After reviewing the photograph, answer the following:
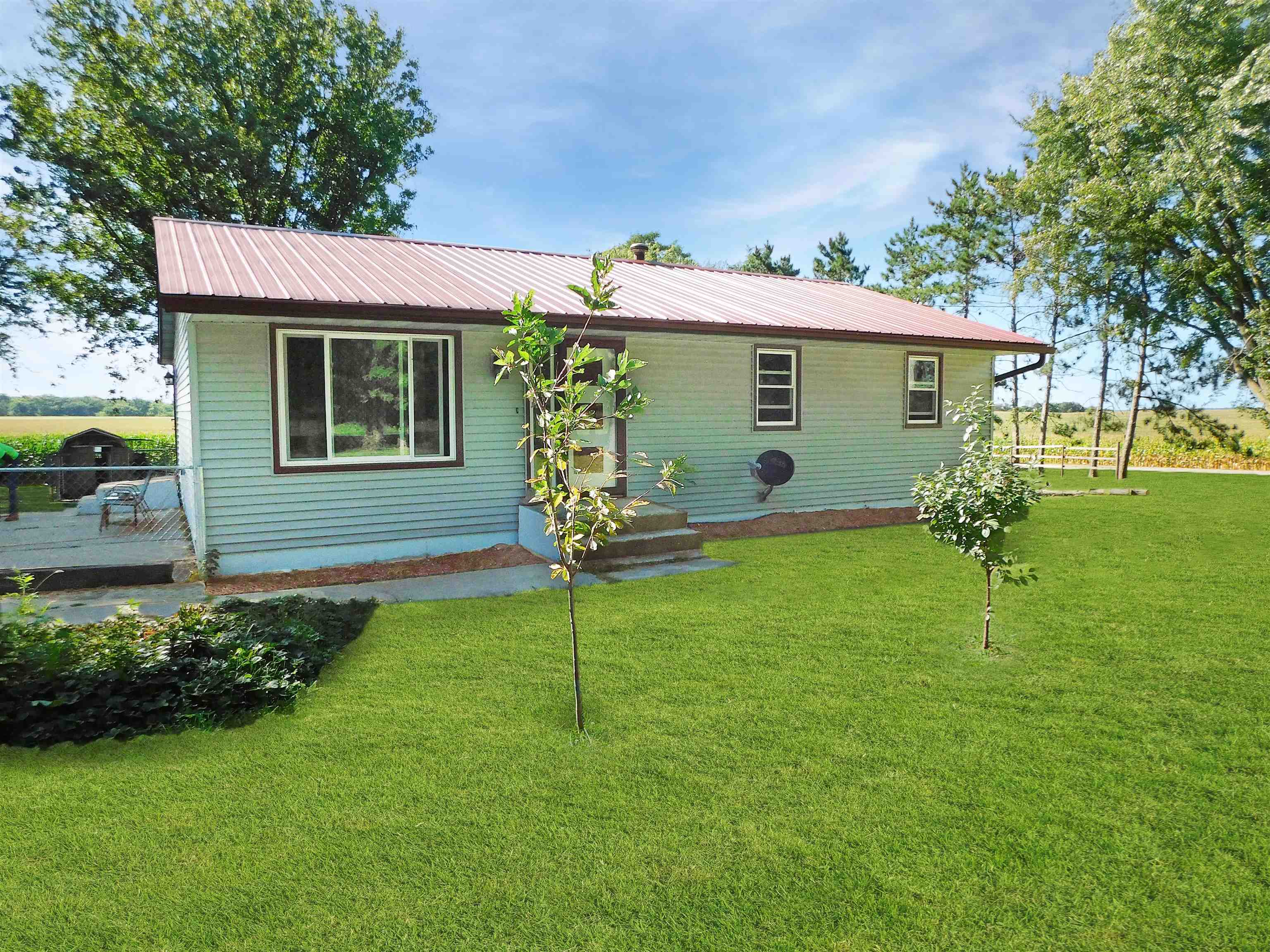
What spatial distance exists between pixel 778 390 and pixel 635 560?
4062 millimetres

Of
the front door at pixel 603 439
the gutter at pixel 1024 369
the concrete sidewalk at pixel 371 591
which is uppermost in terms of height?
the gutter at pixel 1024 369

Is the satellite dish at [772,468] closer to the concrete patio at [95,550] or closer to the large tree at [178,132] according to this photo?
the concrete patio at [95,550]

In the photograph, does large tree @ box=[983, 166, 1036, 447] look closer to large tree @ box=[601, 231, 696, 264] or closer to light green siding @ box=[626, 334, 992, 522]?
large tree @ box=[601, 231, 696, 264]

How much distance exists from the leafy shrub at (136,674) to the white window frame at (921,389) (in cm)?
975

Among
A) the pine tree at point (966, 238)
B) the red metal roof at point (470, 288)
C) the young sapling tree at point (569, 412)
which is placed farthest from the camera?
the pine tree at point (966, 238)

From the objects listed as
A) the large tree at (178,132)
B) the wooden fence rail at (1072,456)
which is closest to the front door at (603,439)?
the wooden fence rail at (1072,456)

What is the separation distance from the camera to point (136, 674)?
13.1 feet

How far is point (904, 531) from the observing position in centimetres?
1012

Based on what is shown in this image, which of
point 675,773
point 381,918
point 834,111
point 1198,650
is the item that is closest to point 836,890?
point 675,773

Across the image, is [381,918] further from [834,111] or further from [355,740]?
[834,111]

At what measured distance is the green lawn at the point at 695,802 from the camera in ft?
7.87

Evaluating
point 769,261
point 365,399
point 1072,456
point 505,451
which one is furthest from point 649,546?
point 769,261

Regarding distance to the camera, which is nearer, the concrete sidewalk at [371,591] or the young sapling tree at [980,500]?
the young sapling tree at [980,500]

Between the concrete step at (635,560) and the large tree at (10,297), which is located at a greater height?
the large tree at (10,297)
